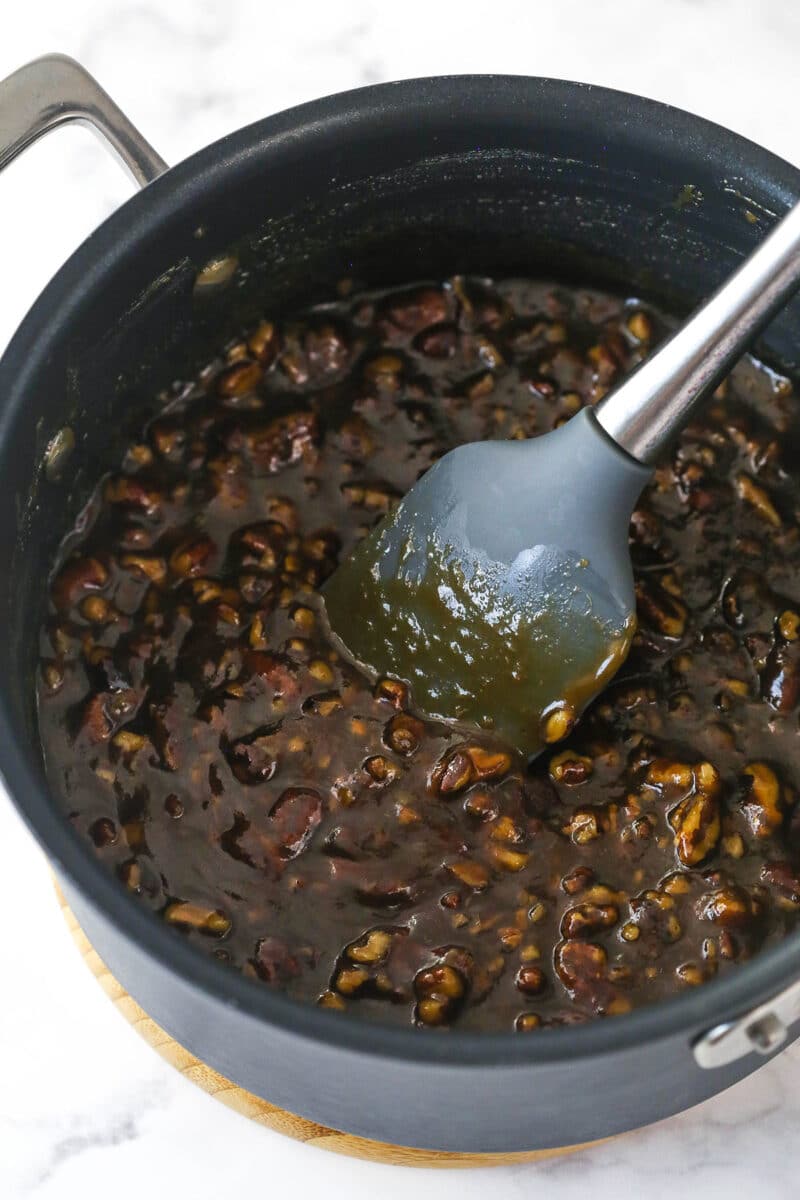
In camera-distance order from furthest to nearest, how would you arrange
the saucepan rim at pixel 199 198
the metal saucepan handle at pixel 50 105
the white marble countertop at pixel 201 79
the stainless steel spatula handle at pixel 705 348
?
the white marble countertop at pixel 201 79 < the metal saucepan handle at pixel 50 105 < the stainless steel spatula handle at pixel 705 348 < the saucepan rim at pixel 199 198

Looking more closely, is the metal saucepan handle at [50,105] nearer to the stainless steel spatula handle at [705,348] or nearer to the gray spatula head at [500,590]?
the gray spatula head at [500,590]

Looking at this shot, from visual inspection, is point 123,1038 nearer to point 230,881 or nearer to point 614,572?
point 230,881

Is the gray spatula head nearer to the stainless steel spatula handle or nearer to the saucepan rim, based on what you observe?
the stainless steel spatula handle

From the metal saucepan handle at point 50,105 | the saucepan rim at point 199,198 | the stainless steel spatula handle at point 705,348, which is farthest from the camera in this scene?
the metal saucepan handle at point 50,105

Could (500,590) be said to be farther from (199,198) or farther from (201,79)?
(201,79)

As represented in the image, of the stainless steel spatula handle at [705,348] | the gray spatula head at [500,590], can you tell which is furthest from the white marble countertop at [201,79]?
the stainless steel spatula handle at [705,348]

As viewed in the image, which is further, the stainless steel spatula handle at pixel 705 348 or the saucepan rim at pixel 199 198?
the stainless steel spatula handle at pixel 705 348

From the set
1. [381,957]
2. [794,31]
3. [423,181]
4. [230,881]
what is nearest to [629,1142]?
[381,957]
